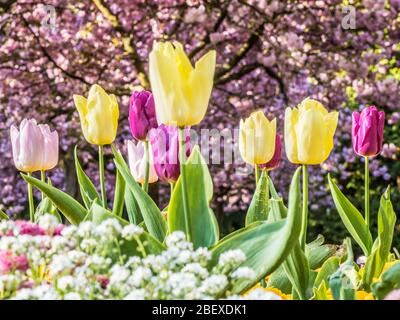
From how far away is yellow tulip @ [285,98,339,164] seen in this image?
1.65 meters

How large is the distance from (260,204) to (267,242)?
0.45m

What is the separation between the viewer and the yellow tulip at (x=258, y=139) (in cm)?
179

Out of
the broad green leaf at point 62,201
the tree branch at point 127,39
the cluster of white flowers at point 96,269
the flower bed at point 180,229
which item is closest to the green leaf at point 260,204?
the flower bed at point 180,229

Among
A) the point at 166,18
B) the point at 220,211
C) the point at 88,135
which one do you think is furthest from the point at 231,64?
the point at 88,135

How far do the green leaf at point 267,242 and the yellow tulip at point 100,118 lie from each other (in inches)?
19.8

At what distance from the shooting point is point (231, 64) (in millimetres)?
6621

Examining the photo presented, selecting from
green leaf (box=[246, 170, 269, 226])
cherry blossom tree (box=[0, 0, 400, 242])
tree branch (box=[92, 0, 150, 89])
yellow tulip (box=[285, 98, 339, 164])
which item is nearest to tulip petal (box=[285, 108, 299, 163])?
yellow tulip (box=[285, 98, 339, 164])

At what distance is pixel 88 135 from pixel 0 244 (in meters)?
0.57

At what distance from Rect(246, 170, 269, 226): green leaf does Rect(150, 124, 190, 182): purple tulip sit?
6.6 inches

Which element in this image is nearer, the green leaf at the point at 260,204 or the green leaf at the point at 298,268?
the green leaf at the point at 298,268

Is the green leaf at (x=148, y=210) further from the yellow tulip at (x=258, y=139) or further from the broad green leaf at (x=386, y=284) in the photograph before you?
the broad green leaf at (x=386, y=284)

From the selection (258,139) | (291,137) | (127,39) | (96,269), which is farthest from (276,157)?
(127,39)

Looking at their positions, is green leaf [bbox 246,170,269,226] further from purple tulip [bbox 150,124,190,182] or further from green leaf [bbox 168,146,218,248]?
green leaf [bbox 168,146,218,248]
